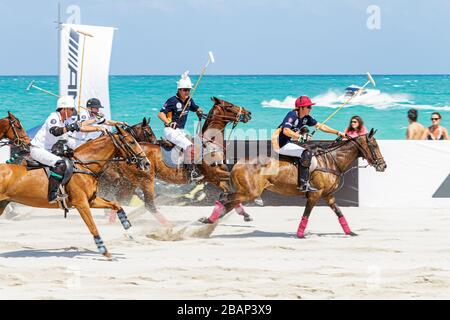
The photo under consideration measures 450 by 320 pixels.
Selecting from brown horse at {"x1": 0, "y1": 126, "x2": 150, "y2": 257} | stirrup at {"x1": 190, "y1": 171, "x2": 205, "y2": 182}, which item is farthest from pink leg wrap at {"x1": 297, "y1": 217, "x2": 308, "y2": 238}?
brown horse at {"x1": 0, "y1": 126, "x2": 150, "y2": 257}

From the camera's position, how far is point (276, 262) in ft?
33.1

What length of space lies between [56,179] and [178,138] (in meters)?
3.35

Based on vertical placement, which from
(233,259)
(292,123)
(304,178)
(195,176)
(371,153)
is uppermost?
(292,123)

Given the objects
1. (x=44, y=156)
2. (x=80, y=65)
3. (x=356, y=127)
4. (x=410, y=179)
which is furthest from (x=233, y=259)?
(x=80, y=65)

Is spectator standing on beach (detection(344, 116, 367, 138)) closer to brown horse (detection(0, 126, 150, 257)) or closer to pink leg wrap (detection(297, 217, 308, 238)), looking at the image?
pink leg wrap (detection(297, 217, 308, 238))

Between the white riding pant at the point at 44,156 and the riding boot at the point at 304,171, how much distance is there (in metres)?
3.13

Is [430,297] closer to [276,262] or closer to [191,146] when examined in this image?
[276,262]

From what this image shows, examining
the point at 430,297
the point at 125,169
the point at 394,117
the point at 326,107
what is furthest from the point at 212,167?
the point at 326,107

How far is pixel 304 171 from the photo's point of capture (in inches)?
461

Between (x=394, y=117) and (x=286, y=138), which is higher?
(x=286, y=138)

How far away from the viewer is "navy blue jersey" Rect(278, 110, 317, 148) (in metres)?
11.6

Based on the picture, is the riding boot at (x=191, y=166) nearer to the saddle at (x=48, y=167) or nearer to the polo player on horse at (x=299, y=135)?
the polo player on horse at (x=299, y=135)

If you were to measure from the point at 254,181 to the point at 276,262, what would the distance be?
176 centimetres

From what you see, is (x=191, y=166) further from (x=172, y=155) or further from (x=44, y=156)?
(x=44, y=156)
